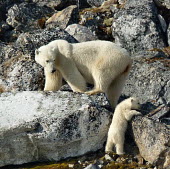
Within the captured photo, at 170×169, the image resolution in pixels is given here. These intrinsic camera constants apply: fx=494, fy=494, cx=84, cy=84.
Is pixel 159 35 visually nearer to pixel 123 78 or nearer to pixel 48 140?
pixel 123 78

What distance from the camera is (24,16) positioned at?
1229 inches

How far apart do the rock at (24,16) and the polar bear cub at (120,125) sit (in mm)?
19168

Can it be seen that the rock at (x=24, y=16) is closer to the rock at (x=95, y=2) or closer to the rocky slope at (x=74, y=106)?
the rock at (x=95, y=2)

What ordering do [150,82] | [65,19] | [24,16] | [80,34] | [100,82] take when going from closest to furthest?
[100,82] → [150,82] → [80,34] → [65,19] → [24,16]

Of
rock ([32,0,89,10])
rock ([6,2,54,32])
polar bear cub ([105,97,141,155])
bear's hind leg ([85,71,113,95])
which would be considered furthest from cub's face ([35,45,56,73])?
rock ([32,0,89,10])

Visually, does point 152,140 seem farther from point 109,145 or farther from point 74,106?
point 74,106

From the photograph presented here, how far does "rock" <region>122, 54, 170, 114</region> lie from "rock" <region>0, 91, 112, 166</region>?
3.99 meters

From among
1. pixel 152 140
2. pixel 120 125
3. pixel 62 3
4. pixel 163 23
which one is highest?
pixel 62 3

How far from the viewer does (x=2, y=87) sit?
1527cm

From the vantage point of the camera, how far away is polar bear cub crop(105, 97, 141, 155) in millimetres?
11711

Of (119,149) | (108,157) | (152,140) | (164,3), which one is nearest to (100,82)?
(119,149)

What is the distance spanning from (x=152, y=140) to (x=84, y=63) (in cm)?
375

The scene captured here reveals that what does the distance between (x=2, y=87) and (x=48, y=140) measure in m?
4.37

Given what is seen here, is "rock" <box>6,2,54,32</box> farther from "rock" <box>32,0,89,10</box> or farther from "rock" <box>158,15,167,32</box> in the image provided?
"rock" <box>158,15,167,32</box>
